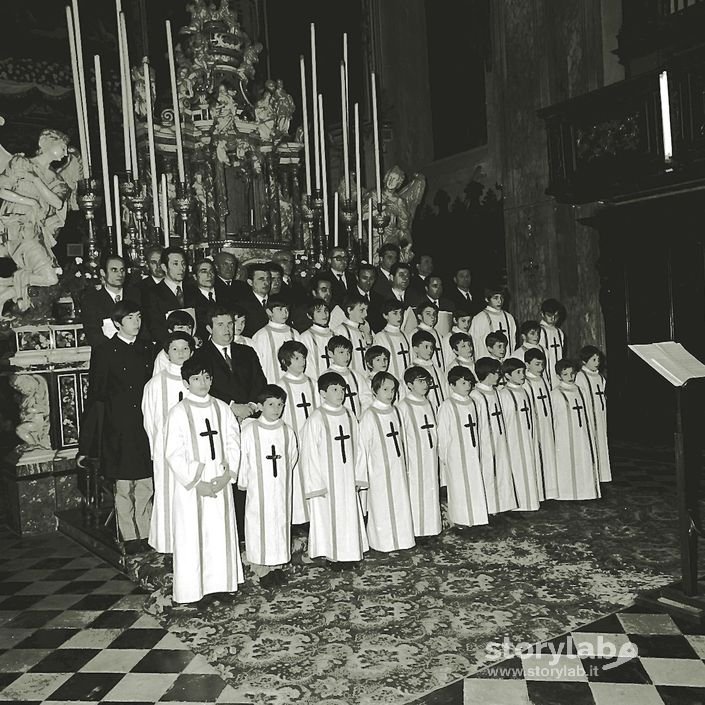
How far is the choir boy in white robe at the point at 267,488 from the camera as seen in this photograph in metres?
A: 5.18

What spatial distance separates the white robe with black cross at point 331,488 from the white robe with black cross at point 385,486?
160 millimetres

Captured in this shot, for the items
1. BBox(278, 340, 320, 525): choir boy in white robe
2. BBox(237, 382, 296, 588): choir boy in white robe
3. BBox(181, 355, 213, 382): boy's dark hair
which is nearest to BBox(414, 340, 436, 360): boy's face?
BBox(278, 340, 320, 525): choir boy in white robe

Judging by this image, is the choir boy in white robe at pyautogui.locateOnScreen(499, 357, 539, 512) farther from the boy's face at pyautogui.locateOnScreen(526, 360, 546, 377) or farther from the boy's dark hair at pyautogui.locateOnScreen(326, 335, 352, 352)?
the boy's dark hair at pyautogui.locateOnScreen(326, 335, 352, 352)

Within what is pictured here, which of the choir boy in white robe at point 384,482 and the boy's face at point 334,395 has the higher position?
the boy's face at point 334,395

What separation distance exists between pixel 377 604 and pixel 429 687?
109 centimetres

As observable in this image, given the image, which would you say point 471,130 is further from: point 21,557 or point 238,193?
point 21,557

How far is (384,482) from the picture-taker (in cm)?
571

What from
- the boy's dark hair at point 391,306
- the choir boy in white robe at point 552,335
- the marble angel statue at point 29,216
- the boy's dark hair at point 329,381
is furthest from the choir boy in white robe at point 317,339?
the choir boy in white robe at point 552,335

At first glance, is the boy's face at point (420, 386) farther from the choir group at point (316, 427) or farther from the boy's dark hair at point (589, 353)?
the boy's dark hair at point (589, 353)

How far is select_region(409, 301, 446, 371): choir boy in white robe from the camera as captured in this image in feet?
24.3

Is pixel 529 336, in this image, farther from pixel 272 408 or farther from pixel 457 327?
pixel 272 408

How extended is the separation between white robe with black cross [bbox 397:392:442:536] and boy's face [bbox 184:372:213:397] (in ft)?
5.56

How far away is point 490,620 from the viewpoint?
4.34m

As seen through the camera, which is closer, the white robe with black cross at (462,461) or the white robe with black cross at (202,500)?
the white robe with black cross at (202,500)
